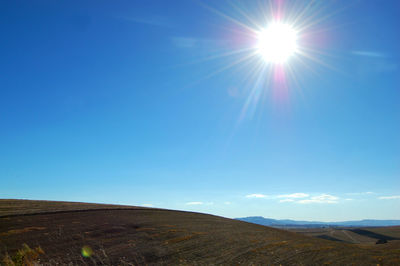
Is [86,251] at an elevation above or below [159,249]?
below

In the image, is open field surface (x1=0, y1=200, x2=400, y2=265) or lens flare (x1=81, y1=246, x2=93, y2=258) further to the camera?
lens flare (x1=81, y1=246, x2=93, y2=258)

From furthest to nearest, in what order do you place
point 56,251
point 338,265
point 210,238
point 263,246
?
point 210,238, point 263,246, point 56,251, point 338,265

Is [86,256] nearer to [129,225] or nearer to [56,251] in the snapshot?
[56,251]

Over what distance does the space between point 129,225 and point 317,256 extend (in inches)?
910

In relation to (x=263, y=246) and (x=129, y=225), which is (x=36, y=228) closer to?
(x=129, y=225)

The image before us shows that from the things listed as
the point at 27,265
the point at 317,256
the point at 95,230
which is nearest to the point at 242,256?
the point at 317,256

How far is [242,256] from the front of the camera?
66.4ft

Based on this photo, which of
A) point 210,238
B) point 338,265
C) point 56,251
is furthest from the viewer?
point 210,238

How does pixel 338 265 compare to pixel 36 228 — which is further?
pixel 36 228

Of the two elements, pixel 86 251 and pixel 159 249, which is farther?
pixel 159 249

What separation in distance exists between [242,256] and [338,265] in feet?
23.3

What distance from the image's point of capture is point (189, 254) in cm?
2012

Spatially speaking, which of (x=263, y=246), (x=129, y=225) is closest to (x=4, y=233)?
(x=129, y=225)

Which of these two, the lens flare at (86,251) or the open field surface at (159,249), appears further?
the lens flare at (86,251)
